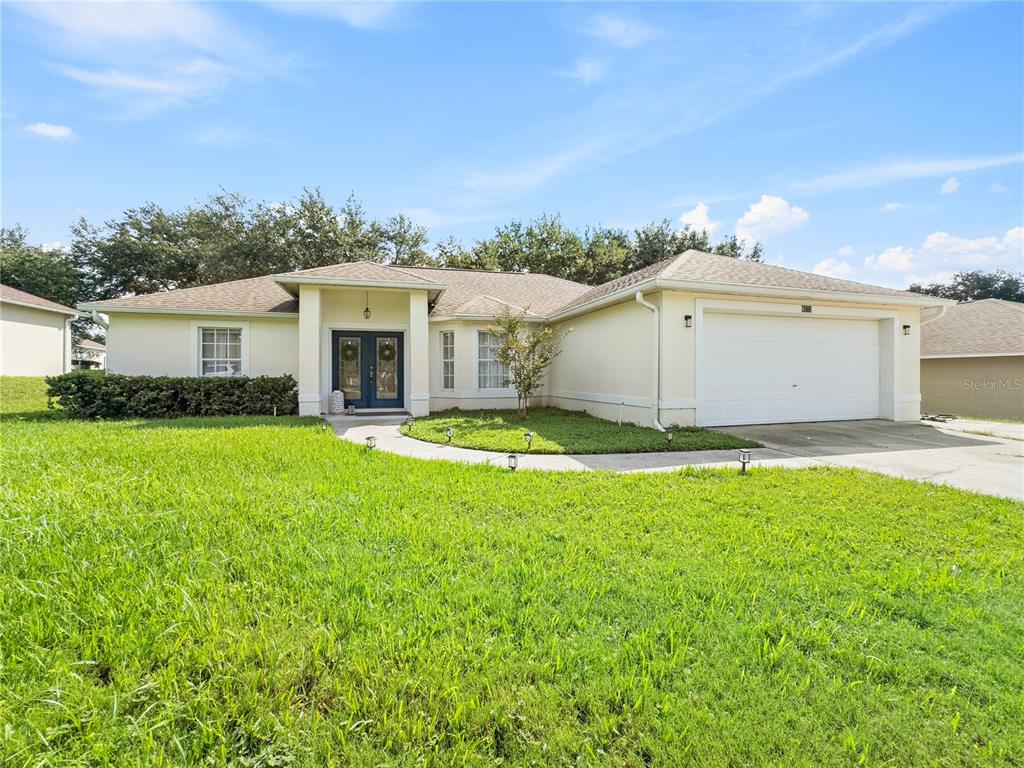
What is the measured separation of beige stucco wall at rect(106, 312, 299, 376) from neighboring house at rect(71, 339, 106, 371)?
2821cm

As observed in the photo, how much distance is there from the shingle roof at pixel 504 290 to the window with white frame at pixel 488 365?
4.48ft

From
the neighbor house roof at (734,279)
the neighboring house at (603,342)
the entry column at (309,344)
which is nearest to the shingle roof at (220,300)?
the neighboring house at (603,342)

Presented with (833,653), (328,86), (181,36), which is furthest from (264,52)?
(833,653)

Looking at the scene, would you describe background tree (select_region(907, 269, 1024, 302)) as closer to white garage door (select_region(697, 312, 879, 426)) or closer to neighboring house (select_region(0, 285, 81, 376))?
white garage door (select_region(697, 312, 879, 426))

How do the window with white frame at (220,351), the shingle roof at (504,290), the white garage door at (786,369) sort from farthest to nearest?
the shingle roof at (504,290), the window with white frame at (220,351), the white garage door at (786,369)

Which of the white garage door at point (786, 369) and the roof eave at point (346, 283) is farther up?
the roof eave at point (346, 283)

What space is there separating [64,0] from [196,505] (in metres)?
7.65

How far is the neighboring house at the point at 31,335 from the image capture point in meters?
17.3

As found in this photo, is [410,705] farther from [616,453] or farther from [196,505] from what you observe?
[616,453]

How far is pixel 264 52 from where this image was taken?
26.7ft

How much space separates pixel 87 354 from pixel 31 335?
74.6 feet

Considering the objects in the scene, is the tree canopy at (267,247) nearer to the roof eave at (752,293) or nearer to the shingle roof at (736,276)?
the shingle roof at (736,276)

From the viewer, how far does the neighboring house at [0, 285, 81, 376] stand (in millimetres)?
17312

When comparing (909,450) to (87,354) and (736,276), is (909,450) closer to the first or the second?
(736,276)
